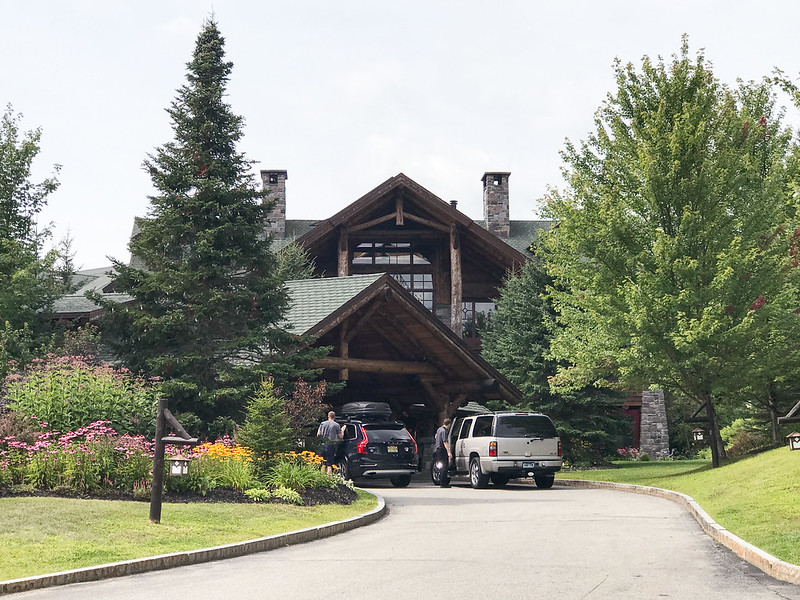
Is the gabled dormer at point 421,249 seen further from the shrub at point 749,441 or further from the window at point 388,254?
the shrub at point 749,441

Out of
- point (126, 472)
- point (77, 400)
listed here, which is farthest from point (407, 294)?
point (126, 472)

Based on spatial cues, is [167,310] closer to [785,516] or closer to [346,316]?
[346,316]

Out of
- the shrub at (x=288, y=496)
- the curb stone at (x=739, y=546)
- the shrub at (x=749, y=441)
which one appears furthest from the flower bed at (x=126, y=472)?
the shrub at (x=749, y=441)

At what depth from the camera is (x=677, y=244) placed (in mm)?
22953

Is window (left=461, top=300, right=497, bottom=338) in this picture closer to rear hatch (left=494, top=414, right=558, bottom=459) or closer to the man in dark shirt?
the man in dark shirt

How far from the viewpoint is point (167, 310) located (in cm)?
2159

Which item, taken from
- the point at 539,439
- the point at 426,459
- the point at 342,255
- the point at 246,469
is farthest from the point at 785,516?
the point at 342,255

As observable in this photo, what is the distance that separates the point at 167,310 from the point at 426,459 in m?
14.4

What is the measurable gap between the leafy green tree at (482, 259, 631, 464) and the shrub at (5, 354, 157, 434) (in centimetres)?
1820

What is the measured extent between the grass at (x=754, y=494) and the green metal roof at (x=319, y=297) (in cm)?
860

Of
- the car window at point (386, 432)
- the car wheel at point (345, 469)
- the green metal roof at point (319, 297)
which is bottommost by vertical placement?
the car wheel at point (345, 469)

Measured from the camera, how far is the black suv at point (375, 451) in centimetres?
2423

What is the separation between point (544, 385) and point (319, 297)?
33.8 ft

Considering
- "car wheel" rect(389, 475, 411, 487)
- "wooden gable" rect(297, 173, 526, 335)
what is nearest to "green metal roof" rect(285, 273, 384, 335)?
"car wheel" rect(389, 475, 411, 487)
